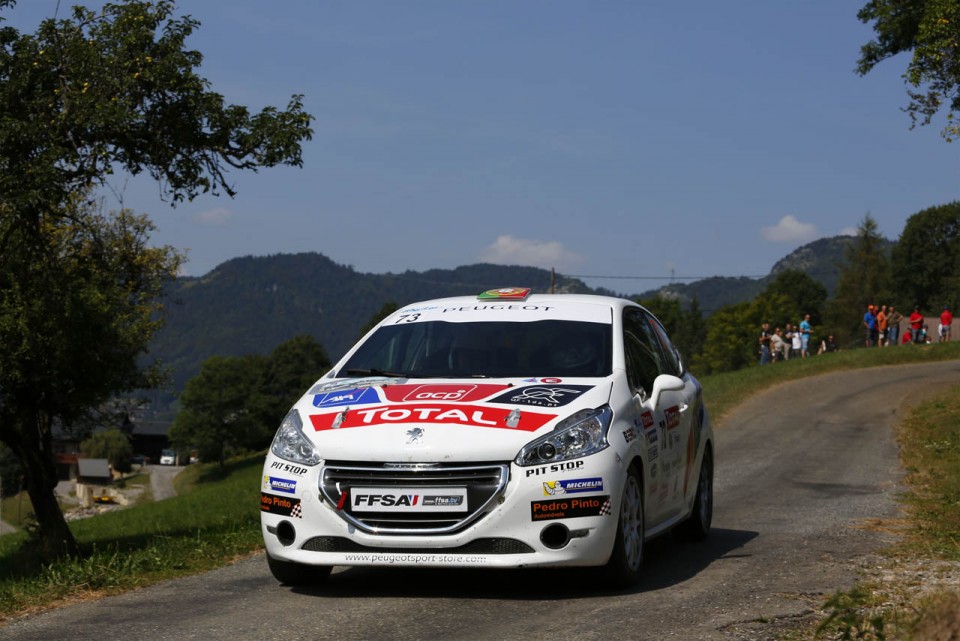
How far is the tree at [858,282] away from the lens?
123581 mm

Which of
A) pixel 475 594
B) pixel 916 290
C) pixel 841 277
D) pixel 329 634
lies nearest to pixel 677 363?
pixel 475 594

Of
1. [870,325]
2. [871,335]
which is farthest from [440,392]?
[871,335]

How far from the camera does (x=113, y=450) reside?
518ft

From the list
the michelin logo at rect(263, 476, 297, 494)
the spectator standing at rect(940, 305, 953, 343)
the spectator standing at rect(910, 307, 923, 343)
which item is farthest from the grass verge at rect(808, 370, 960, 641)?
the spectator standing at rect(940, 305, 953, 343)

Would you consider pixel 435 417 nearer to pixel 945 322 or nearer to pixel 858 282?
pixel 945 322

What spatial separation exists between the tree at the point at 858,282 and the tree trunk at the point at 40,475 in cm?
10976

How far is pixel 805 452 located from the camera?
21.6 m

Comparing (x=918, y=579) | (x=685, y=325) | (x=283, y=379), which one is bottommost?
(x=283, y=379)

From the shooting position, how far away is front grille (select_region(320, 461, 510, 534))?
6.65 meters

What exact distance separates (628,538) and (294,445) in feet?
6.34

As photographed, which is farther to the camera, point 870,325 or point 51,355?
point 870,325

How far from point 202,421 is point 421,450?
115451 millimetres

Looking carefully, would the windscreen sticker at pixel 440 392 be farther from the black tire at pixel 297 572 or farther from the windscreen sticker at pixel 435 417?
the black tire at pixel 297 572

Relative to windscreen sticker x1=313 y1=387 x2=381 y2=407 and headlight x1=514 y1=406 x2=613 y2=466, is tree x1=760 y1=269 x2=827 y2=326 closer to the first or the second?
windscreen sticker x1=313 y1=387 x2=381 y2=407
